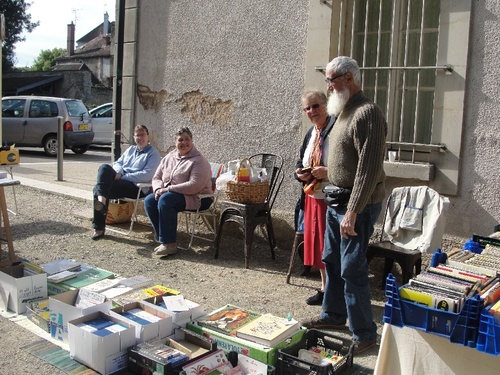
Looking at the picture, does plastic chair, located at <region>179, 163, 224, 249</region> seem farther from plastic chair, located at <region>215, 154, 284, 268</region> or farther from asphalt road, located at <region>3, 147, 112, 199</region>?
asphalt road, located at <region>3, 147, 112, 199</region>

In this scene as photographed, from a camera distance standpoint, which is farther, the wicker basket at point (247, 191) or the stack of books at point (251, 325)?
the wicker basket at point (247, 191)

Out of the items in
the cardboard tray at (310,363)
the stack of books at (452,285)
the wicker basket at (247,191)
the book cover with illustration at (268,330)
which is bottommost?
the cardboard tray at (310,363)

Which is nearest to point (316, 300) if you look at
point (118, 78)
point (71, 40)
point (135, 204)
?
point (135, 204)

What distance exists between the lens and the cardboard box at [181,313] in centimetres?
381

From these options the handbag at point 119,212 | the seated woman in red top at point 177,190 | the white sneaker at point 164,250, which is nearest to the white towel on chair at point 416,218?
the seated woman in red top at point 177,190

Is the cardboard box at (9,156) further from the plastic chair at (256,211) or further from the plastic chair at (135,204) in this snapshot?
the plastic chair at (256,211)

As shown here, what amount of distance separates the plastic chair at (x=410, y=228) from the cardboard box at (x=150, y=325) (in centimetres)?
202

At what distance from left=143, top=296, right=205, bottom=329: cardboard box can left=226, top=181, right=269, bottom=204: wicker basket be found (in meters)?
1.88

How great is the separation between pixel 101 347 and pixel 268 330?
994 mm

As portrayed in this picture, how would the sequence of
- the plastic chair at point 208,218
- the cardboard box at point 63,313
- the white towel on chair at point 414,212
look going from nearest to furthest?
1. the cardboard box at point 63,313
2. the white towel on chair at point 414,212
3. the plastic chair at point 208,218

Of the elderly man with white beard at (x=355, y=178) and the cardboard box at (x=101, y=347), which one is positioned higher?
the elderly man with white beard at (x=355, y=178)

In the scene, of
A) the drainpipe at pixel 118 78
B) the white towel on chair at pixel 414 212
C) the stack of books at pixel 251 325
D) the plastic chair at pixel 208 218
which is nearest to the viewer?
the stack of books at pixel 251 325

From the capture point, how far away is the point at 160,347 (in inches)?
139

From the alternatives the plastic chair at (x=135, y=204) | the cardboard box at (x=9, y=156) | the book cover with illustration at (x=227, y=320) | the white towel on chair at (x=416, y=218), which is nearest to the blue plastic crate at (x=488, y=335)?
Answer: the book cover with illustration at (x=227, y=320)
